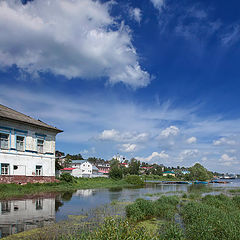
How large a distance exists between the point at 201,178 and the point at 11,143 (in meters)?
91.1

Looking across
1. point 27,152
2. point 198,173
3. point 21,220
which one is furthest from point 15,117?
point 198,173

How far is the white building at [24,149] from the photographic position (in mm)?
28484

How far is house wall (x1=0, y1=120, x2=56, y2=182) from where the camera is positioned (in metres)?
28.7

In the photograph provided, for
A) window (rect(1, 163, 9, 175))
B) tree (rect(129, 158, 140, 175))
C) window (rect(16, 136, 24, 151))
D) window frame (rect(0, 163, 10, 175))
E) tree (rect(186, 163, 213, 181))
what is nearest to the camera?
window frame (rect(0, 163, 10, 175))

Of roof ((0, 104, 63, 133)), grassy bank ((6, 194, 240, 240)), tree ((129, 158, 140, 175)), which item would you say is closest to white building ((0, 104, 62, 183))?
roof ((0, 104, 63, 133))

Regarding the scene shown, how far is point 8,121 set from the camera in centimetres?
2906

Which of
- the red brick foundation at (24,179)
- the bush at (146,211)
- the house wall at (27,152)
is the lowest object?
the bush at (146,211)

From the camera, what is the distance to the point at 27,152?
103 feet

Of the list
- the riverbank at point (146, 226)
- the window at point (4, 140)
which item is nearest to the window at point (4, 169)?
the window at point (4, 140)

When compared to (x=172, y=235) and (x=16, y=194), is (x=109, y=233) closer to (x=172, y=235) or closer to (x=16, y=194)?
(x=172, y=235)

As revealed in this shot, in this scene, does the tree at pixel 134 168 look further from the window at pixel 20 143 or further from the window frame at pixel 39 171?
the window at pixel 20 143

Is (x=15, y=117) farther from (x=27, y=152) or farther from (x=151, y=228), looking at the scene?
(x=151, y=228)

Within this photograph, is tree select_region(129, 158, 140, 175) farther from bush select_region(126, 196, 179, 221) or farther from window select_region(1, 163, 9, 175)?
bush select_region(126, 196, 179, 221)

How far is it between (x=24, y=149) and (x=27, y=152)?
64 cm
